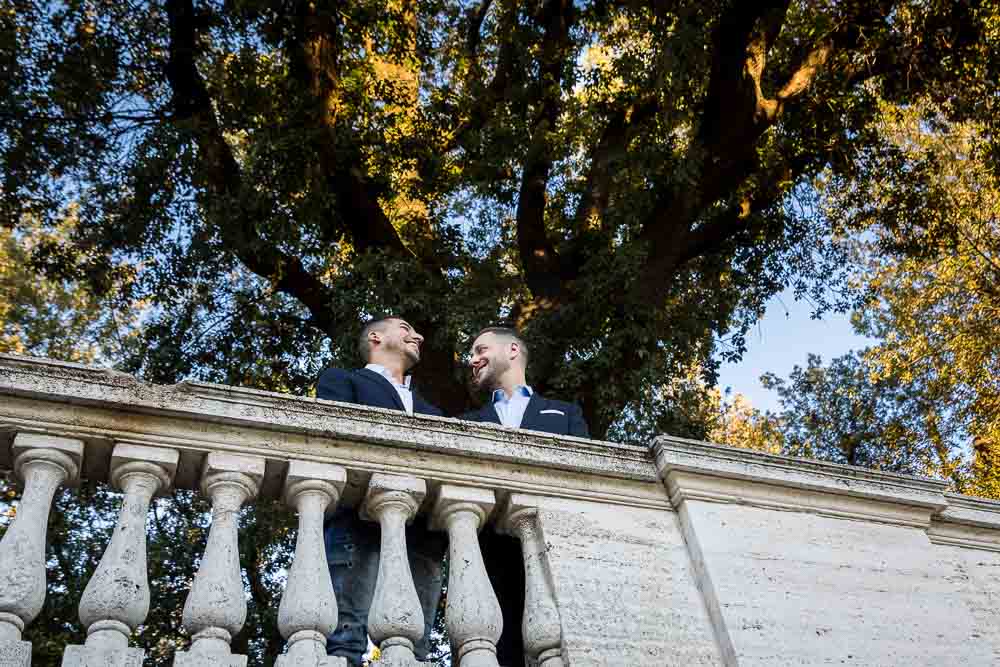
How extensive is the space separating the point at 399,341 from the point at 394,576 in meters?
2.69

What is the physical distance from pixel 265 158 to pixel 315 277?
5.86 feet

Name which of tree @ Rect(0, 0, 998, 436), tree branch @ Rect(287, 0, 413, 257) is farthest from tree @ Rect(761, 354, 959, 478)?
tree branch @ Rect(287, 0, 413, 257)

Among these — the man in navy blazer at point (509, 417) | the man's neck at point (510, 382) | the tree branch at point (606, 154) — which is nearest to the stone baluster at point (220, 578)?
the man in navy blazer at point (509, 417)

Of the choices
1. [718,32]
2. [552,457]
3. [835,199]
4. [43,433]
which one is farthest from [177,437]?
[835,199]

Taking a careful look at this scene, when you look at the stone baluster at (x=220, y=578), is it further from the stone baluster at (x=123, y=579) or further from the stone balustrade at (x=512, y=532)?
the stone baluster at (x=123, y=579)

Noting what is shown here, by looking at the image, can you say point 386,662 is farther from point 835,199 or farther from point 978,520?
point 835,199

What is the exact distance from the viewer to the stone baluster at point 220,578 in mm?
2951

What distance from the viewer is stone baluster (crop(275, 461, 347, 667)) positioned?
3062 millimetres

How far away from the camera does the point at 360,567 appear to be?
3900 mm

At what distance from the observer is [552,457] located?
13.5 feet

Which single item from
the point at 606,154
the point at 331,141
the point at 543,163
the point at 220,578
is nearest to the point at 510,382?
the point at 220,578

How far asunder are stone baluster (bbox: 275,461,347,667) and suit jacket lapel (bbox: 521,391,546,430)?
1.76 meters

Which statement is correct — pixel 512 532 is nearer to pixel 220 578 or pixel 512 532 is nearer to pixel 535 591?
pixel 535 591

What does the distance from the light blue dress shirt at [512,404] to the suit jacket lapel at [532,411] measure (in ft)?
0.13
